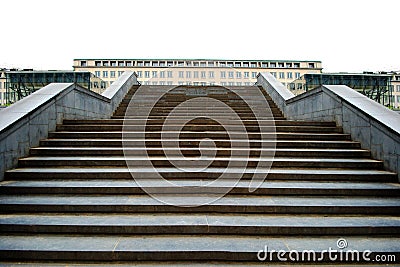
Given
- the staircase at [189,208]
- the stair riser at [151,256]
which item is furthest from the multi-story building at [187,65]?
the stair riser at [151,256]

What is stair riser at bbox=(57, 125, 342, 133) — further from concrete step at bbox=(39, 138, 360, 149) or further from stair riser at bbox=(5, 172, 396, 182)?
stair riser at bbox=(5, 172, 396, 182)

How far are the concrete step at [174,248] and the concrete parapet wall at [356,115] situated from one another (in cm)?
211

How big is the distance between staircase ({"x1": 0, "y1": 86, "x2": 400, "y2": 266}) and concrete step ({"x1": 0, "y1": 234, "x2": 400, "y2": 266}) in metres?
0.01

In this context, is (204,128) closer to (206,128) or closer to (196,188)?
(206,128)

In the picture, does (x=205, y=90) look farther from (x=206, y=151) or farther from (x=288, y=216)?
(x=288, y=216)

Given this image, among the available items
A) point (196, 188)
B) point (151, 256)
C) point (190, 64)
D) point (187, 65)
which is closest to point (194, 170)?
point (196, 188)

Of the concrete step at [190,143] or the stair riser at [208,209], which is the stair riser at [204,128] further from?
the stair riser at [208,209]

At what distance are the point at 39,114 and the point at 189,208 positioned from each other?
12.4 ft

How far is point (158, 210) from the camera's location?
3832mm

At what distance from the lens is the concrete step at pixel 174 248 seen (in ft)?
9.98

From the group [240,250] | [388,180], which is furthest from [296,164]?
[240,250]

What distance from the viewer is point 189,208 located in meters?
3.85

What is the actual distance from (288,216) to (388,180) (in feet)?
6.74

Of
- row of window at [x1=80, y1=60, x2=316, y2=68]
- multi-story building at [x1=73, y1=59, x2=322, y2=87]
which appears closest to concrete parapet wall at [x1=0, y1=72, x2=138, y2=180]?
multi-story building at [x1=73, y1=59, x2=322, y2=87]
